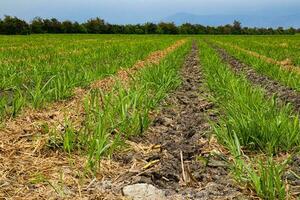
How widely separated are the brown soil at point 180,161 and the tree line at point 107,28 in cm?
6148

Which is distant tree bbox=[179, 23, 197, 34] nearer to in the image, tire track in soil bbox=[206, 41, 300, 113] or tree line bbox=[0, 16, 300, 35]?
tree line bbox=[0, 16, 300, 35]

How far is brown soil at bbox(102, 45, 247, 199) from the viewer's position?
10.4 feet

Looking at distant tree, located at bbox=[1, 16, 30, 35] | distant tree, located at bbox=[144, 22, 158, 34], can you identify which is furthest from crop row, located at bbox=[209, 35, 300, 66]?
distant tree, located at bbox=[144, 22, 158, 34]

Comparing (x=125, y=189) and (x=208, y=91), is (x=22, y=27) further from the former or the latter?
(x=125, y=189)

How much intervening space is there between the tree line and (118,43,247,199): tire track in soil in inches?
2411

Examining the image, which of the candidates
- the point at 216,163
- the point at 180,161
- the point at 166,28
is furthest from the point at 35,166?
the point at 166,28

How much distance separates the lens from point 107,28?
81.2 m

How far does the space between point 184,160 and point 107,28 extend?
78.6m

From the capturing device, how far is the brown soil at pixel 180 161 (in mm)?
3179

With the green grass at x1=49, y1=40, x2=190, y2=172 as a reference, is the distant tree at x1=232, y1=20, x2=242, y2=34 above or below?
below

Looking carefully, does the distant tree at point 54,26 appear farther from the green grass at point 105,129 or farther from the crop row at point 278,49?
the green grass at point 105,129

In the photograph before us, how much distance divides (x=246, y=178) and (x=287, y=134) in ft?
3.00

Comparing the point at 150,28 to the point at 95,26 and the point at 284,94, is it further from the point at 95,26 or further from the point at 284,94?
the point at 284,94

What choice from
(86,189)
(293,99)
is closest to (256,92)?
(293,99)
